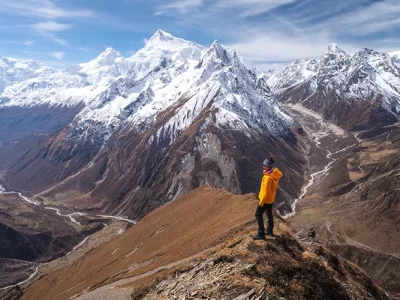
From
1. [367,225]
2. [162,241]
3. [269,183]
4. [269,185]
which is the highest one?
[269,183]

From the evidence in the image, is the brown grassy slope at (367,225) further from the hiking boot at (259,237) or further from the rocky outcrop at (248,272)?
the hiking boot at (259,237)

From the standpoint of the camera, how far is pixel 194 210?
79688 mm

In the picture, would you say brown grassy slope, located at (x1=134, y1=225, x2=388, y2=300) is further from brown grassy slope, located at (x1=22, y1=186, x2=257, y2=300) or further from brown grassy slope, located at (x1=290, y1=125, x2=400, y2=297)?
brown grassy slope, located at (x1=290, y1=125, x2=400, y2=297)

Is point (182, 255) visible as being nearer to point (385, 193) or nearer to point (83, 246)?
point (385, 193)

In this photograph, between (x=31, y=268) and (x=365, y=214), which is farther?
(x=31, y=268)

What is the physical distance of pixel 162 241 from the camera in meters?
69.9

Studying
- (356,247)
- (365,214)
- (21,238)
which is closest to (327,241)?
(356,247)

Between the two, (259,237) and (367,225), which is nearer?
(259,237)

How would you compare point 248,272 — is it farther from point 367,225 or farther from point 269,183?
point 367,225

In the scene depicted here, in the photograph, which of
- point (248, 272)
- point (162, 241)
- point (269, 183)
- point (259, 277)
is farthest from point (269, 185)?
point (162, 241)

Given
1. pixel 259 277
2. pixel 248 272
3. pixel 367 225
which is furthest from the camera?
pixel 367 225

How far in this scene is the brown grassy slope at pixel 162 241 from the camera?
170 feet

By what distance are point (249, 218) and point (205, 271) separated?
2379 centimetres

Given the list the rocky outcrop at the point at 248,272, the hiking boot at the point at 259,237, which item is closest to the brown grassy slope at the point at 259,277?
the rocky outcrop at the point at 248,272
